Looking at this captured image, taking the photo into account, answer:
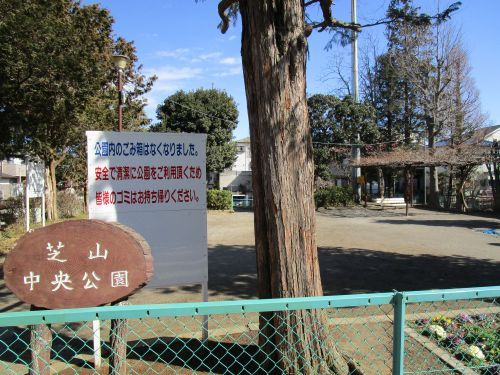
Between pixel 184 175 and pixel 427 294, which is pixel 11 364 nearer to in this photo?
pixel 184 175

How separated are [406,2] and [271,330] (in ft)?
14.0

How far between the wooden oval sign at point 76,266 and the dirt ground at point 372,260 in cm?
378

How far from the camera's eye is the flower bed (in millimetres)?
3549

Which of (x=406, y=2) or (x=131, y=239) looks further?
(x=406, y=2)

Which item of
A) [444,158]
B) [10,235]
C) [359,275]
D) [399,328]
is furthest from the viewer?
[444,158]

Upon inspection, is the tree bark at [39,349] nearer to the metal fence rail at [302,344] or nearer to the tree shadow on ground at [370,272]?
the metal fence rail at [302,344]

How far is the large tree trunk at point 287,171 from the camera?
10.3ft

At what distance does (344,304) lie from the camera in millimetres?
1977

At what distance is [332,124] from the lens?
1045 inches

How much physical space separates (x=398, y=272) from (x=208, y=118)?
22.3m

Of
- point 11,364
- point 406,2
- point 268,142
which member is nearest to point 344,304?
point 268,142

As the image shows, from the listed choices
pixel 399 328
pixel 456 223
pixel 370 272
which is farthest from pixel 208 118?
pixel 399 328

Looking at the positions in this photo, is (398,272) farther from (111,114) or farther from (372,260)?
(111,114)

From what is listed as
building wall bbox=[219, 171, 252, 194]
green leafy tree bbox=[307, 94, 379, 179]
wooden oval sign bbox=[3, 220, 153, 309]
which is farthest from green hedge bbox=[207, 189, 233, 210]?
wooden oval sign bbox=[3, 220, 153, 309]
